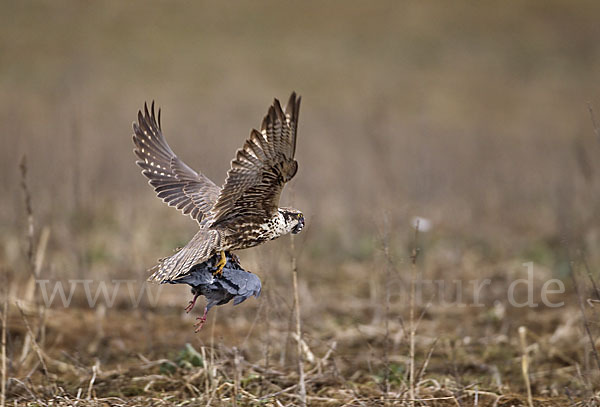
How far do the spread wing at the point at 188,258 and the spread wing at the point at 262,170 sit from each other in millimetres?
133

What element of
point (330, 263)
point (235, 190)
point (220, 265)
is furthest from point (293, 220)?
point (330, 263)

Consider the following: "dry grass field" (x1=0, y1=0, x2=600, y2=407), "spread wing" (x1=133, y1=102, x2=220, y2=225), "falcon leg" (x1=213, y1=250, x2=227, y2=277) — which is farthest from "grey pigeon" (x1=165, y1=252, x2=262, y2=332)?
"spread wing" (x1=133, y1=102, x2=220, y2=225)

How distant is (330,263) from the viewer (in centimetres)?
923

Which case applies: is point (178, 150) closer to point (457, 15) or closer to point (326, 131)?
point (326, 131)

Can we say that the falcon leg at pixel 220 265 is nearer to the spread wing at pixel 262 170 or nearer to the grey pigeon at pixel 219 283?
the grey pigeon at pixel 219 283

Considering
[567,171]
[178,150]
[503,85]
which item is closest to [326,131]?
[178,150]

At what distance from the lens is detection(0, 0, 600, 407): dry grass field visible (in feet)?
14.2

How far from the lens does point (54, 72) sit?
2905 centimetres

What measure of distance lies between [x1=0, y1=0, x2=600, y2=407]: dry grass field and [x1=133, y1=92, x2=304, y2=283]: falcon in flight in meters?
0.29

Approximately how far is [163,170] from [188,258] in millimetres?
1287

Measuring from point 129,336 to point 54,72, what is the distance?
2548 cm

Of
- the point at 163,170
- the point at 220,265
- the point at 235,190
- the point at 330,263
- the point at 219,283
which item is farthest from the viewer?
the point at 330,263

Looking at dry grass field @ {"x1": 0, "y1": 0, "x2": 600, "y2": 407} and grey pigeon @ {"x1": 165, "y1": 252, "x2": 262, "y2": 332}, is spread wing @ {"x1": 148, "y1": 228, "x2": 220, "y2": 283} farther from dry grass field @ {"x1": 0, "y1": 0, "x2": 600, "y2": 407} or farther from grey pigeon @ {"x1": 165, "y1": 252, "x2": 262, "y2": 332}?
dry grass field @ {"x1": 0, "y1": 0, "x2": 600, "y2": 407}

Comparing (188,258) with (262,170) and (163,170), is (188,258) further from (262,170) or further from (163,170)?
(163,170)
